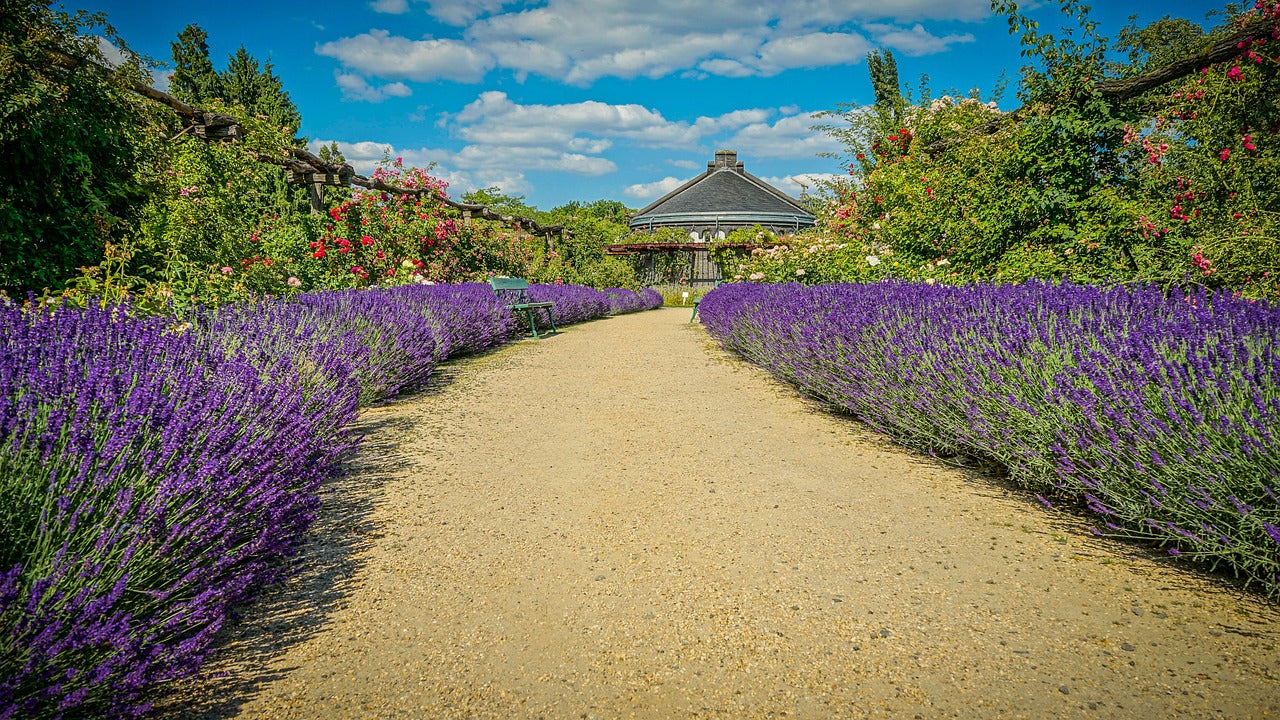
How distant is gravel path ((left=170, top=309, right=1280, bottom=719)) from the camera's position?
179cm

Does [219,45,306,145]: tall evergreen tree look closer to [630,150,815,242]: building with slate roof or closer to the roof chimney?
[630,150,815,242]: building with slate roof

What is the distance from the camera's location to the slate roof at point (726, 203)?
119 ft

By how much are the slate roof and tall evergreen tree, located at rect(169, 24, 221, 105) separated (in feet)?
72.9

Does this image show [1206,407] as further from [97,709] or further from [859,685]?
[97,709]

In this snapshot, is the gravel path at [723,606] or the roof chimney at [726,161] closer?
the gravel path at [723,606]

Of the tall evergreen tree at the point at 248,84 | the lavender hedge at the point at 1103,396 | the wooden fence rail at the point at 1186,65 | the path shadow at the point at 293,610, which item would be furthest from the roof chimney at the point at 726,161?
the path shadow at the point at 293,610

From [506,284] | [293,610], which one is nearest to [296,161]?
[506,284]

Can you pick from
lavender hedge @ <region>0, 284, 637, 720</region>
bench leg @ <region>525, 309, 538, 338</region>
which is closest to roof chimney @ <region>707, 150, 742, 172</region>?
bench leg @ <region>525, 309, 538, 338</region>

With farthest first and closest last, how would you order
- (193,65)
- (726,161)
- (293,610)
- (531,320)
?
(726,161) → (193,65) → (531,320) → (293,610)

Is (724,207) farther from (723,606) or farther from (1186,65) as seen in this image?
(723,606)

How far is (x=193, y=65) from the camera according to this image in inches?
896

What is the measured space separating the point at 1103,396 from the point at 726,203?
36174mm

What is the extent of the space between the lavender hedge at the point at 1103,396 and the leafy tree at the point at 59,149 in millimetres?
6130

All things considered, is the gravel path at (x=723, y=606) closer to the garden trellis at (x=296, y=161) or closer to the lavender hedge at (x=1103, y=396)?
the lavender hedge at (x=1103, y=396)
